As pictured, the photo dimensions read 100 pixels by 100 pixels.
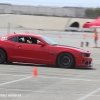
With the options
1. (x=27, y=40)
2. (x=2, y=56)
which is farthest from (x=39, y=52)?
(x=2, y=56)

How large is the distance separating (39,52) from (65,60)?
1.12 metres

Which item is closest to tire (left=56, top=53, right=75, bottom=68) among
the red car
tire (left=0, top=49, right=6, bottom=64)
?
the red car

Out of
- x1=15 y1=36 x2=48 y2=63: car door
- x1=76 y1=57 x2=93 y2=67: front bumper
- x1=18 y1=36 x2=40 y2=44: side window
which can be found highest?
x1=18 y1=36 x2=40 y2=44: side window

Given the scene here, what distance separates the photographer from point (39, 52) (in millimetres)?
15844

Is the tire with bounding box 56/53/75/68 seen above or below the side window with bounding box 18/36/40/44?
below

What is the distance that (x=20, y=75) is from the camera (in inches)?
508

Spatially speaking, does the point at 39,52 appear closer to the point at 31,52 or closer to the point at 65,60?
the point at 31,52

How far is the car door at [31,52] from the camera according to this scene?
52.0 ft

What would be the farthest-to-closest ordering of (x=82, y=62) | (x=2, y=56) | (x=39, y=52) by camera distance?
1. (x=2, y=56)
2. (x=39, y=52)
3. (x=82, y=62)

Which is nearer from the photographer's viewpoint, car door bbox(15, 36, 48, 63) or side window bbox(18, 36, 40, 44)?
car door bbox(15, 36, 48, 63)

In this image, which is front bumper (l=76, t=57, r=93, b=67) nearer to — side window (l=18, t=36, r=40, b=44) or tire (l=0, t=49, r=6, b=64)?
side window (l=18, t=36, r=40, b=44)

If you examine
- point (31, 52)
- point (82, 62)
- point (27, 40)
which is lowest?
point (82, 62)

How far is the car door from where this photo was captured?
1584 cm

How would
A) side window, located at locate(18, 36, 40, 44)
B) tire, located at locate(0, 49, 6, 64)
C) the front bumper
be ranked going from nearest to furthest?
the front bumper → tire, located at locate(0, 49, 6, 64) → side window, located at locate(18, 36, 40, 44)
